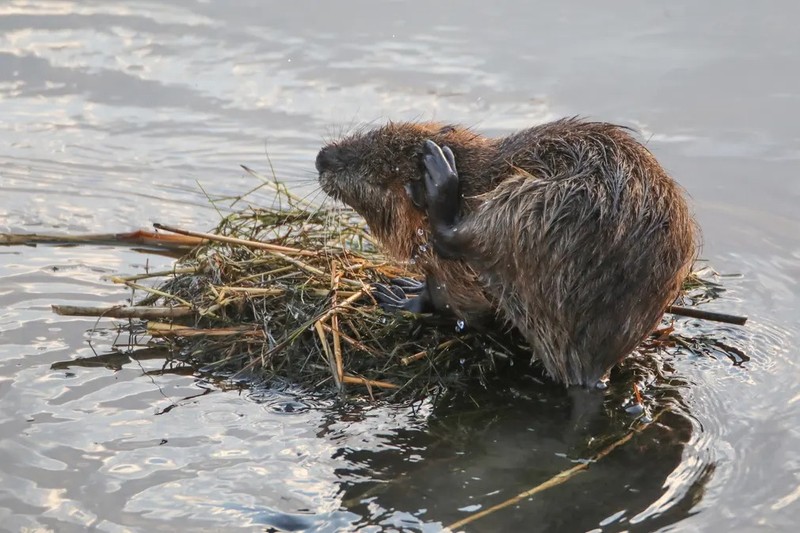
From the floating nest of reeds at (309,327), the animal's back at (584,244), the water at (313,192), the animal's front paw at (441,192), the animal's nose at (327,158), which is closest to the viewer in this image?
the water at (313,192)

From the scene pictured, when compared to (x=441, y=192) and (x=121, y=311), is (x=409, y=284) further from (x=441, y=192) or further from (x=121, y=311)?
(x=121, y=311)

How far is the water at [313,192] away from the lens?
3512mm

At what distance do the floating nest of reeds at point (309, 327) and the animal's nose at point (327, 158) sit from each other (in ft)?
0.82

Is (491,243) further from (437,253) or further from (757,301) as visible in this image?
(757,301)

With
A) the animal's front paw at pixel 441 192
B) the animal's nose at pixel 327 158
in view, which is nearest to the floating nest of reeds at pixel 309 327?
the animal's nose at pixel 327 158

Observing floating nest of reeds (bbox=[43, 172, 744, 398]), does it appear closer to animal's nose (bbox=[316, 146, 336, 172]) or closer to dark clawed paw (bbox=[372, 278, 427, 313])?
dark clawed paw (bbox=[372, 278, 427, 313])

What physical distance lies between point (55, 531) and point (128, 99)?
421cm

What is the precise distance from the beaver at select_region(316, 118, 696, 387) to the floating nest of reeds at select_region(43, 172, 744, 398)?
166mm

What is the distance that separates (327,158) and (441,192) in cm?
68

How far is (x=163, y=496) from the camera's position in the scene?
3441 mm

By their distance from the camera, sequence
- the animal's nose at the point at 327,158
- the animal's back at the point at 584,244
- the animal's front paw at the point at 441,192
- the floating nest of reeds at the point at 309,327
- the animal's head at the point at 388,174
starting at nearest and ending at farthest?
the animal's back at the point at 584,244
the animal's front paw at the point at 441,192
the floating nest of reeds at the point at 309,327
the animal's head at the point at 388,174
the animal's nose at the point at 327,158

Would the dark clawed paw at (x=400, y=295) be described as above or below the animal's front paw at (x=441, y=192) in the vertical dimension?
below

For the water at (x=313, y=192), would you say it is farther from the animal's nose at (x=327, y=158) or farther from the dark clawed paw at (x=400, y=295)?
the animal's nose at (x=327, y=158)

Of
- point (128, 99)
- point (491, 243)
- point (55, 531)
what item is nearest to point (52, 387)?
point (55, 531)
